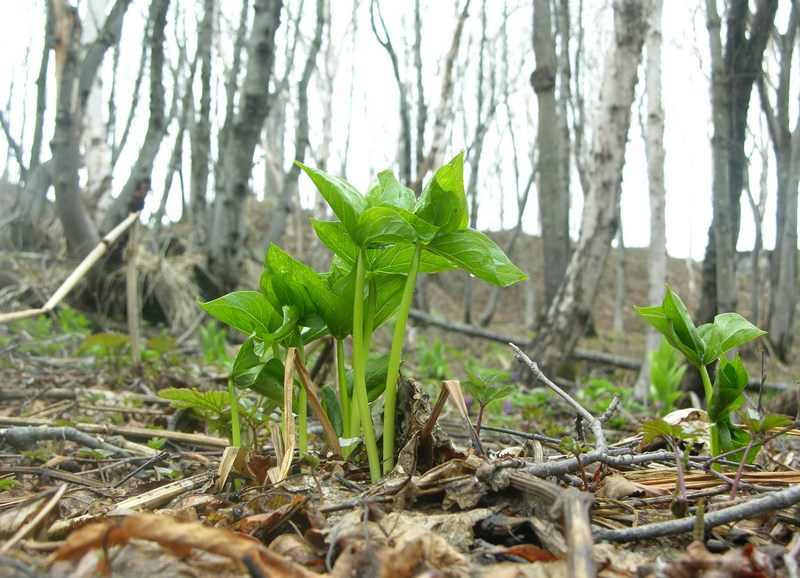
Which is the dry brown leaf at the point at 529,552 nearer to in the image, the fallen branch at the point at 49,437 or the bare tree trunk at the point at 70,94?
the fallen branch at the point at 49,437

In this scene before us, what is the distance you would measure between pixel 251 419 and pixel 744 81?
5767mm

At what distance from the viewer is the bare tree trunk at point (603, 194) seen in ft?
16.9

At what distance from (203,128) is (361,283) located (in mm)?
10091

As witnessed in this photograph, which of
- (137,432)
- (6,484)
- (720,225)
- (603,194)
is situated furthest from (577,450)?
(720,225)

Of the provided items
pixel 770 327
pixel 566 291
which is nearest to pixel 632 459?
pixel 566 291

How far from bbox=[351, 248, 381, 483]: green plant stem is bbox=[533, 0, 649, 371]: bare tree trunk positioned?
410 cm

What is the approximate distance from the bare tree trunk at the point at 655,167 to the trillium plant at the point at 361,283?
22.0 feet

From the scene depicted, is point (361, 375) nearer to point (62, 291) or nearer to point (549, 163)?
point (62, 291)

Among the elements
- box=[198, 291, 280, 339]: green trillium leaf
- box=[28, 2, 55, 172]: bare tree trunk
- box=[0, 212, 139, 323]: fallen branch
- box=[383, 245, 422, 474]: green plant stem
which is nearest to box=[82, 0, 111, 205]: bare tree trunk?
box=[28, 2, 55, 172]: bare tree trunk

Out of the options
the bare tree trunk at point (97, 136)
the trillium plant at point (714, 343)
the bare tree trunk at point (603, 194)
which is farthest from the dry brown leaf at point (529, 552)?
the bare tree trunk at point (97, 136)

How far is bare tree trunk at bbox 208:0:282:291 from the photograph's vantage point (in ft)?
17.6

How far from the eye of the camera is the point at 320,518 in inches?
40.2

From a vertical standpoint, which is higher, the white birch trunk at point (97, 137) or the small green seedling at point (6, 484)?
the white birch trunk at point (97, 137)

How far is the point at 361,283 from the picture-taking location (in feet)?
4.01
